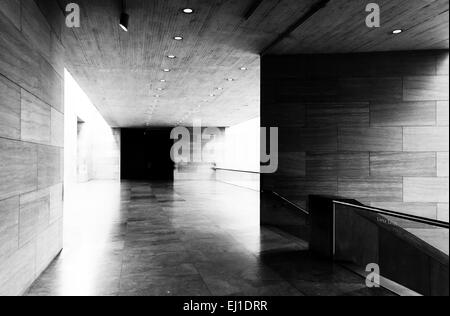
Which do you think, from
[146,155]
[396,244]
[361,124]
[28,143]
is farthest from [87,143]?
[396,244]

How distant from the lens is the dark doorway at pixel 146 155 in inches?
1254

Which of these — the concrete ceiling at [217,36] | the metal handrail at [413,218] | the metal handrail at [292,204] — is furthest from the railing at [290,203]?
the concrete ceiling at [217,36]

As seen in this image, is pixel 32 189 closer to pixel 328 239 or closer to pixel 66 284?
pixel 66 284

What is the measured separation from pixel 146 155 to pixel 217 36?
2541 centimetres

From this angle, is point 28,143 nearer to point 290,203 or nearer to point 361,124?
point 290,203

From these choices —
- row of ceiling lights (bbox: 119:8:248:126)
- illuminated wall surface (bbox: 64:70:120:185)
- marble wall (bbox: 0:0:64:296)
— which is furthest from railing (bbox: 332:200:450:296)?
illuminated wall surface (bbox: 64:70:120:185)

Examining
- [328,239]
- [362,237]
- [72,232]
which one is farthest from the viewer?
[72,232]

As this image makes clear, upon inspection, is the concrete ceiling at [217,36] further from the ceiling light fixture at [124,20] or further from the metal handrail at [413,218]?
the metal handrail at [413,218]

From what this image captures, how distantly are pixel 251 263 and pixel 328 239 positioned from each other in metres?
1.34

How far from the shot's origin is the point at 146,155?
32406 millimetres

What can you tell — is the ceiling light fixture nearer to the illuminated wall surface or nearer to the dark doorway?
the illuminated wall surface

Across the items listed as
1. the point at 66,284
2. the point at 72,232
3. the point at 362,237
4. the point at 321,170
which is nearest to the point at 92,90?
the point at 72,232

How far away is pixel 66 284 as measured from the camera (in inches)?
195
